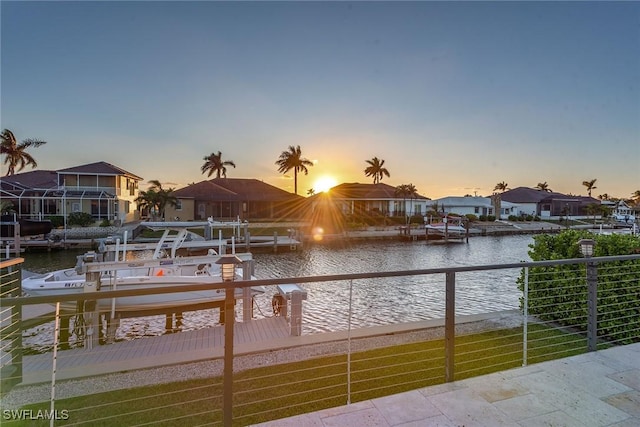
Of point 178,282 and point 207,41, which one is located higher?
point 207,41

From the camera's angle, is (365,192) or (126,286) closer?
(126,286)

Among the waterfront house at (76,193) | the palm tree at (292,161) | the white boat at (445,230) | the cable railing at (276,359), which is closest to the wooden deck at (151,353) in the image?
the cable railing at (276,359)

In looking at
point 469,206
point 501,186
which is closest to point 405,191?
point 469,206

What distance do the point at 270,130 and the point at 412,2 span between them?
390 inches

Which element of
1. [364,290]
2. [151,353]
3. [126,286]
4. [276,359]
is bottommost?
[364,290]

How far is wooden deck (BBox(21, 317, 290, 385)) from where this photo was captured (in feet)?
13.9

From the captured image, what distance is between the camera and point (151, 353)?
16.4 ft

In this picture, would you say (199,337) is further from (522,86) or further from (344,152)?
(344,152)

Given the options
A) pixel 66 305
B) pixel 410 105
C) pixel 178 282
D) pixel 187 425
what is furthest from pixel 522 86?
pixel 66 305

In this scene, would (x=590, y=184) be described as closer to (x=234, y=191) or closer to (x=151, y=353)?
(x=234, y=191)

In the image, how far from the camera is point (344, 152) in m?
21.9

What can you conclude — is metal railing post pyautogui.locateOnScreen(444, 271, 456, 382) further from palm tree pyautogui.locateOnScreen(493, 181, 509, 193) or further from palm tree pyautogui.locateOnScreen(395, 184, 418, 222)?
palm tree pyautogui.locateOnScreen(493, 181, 509, 193)
